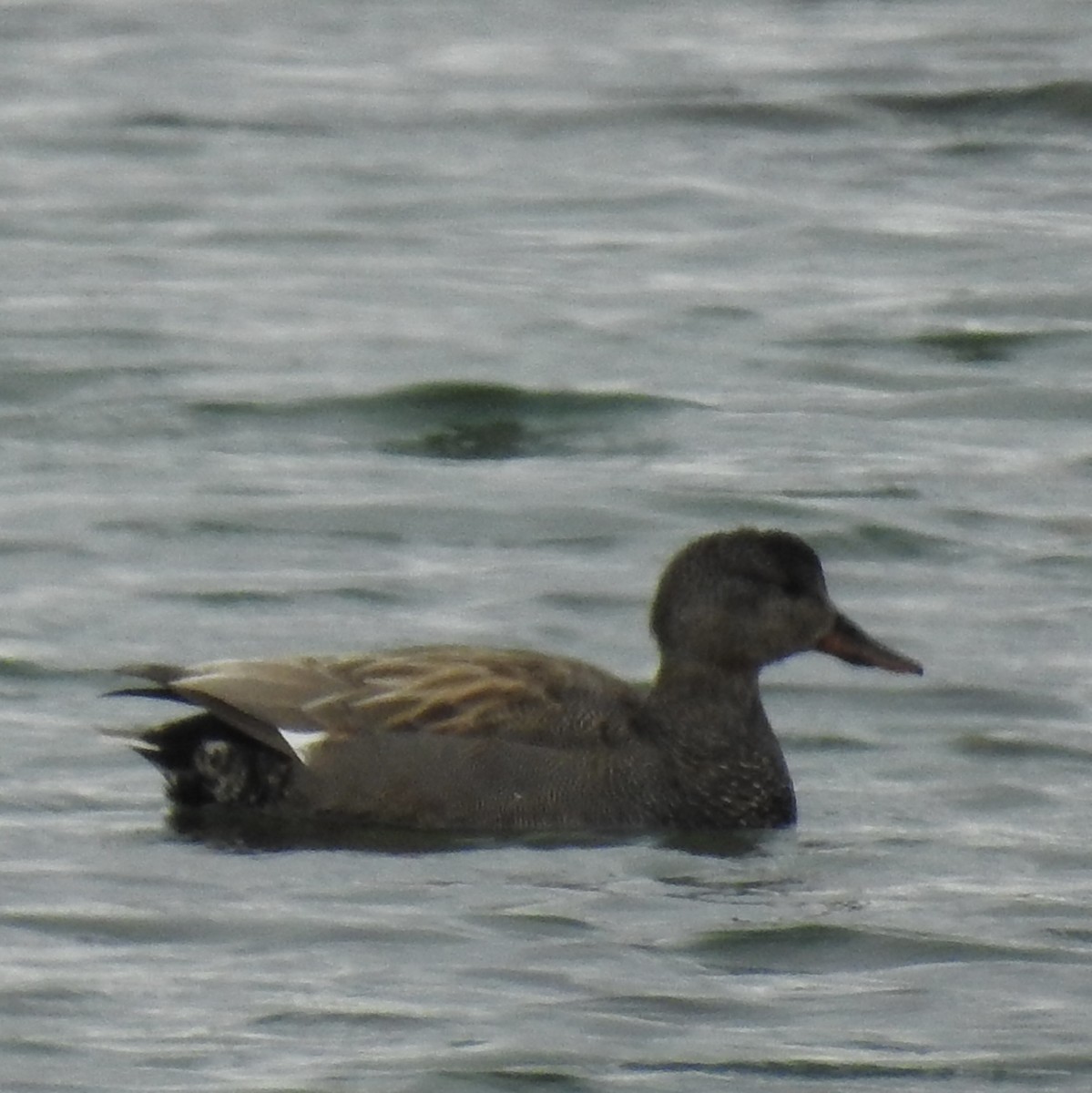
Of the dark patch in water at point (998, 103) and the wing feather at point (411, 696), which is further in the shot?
the dark patch in water at point (998, 103)

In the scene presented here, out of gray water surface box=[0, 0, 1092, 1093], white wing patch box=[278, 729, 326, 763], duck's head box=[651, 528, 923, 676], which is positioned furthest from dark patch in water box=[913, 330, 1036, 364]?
white wing patch box=[278, 729, 326, 763]

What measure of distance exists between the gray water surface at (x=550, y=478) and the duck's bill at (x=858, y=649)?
38 cm

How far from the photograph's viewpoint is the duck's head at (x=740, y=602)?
11352mm

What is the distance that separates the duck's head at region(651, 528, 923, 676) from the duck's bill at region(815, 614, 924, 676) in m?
0.03

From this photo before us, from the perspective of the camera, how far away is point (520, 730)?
11047 millimetres

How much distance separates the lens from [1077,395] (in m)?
17.4

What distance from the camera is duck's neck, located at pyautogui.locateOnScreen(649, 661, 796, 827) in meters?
11.2

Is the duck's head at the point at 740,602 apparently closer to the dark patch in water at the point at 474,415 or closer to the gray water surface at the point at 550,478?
the gray water surface at the point at 550,478

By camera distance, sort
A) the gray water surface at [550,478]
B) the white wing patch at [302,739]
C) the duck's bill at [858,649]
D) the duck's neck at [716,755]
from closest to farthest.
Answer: the gray water surface at [550,478], the white wing patch at [302,739], the duck's neck at [716,755], the duck's bill at [858,649]

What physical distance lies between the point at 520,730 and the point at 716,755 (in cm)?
58

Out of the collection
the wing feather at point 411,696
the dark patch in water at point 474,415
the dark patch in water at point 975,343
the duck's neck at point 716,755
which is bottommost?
the duck's neck at point 716,755

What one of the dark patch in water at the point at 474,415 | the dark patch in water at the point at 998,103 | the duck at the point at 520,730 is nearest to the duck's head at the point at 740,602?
the duck at the point at 520,730

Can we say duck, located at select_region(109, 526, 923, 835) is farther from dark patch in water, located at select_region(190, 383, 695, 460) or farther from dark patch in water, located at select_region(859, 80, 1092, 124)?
dark patch in water, located at select_region(859, 80, 1092, 124)

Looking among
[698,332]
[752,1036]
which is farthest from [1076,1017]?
[698,332]
